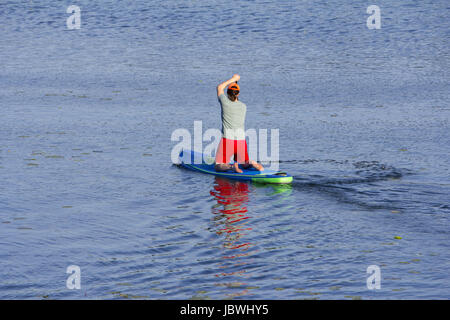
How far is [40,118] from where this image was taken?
1939 cm

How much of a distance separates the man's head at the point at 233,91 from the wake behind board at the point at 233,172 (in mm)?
1368

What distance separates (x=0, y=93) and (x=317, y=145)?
10649 millimetres

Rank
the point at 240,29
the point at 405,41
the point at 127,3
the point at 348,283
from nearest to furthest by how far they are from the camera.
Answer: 1. the point at 348,283
2. the point at 405,41
3. the point at 240,29
4. the point at 127,3

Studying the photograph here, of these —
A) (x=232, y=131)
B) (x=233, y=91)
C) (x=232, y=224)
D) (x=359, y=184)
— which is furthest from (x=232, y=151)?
(x=232, y=224)

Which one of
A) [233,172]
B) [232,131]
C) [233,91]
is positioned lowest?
[233,172]

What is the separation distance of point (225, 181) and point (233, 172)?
285 mm

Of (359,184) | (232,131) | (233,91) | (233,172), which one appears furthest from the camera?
(233,172)

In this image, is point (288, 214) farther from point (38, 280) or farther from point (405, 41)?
point (405, 41)

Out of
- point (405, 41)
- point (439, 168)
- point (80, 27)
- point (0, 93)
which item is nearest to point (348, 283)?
point (439, 168)

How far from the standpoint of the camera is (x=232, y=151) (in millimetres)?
14328

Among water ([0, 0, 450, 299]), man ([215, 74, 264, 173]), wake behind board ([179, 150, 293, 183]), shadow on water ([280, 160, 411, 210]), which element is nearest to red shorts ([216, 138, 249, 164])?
man ([215, 74, 264, 173])

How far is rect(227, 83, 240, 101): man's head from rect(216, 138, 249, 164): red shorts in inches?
31.4

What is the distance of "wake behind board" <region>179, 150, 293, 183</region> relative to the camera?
13477mm

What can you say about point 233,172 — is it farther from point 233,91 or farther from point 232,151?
point 233,91
